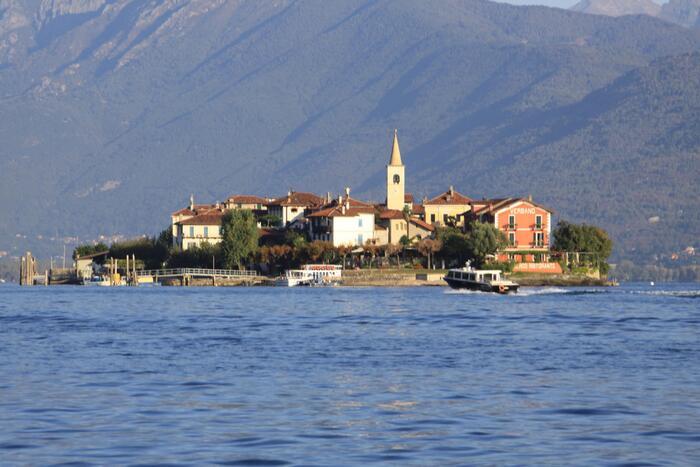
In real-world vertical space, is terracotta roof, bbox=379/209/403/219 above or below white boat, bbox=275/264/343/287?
above

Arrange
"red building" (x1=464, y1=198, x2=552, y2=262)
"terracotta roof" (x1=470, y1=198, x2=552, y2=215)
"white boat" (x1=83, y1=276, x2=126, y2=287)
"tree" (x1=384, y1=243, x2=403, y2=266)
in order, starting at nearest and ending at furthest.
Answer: "red building" (x1=464, y1=198, x2=552, y2=262), "tree" (x1=384, y1=243, x2=403, y2=266), "terracotta roof" (x1=470, y1=198, x2=552, y2=215), "white boat" (x1=83, y1=276, x2=126, y2=287)

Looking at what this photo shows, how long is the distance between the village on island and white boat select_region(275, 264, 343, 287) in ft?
0.28

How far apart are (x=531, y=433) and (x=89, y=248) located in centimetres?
15910

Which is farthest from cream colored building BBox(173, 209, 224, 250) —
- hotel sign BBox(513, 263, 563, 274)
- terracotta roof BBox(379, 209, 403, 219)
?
hotel sign BBox(513, 263, 563, 274)

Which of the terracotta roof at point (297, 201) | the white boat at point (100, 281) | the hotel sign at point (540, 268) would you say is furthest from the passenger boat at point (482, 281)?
the terracotta roof at point (297, 201)

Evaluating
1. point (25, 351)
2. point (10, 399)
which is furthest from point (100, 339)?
point (10, 399)

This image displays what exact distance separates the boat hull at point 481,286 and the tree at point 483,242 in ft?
82.0

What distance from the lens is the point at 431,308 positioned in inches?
3533

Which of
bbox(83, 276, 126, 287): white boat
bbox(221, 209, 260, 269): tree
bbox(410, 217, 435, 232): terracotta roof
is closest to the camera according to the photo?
bbox(221, 209, 260, 269): tree

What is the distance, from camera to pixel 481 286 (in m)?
116

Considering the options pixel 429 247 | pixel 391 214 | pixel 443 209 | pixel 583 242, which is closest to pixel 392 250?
pixel 429 247

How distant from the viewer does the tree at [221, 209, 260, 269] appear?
6275 inches

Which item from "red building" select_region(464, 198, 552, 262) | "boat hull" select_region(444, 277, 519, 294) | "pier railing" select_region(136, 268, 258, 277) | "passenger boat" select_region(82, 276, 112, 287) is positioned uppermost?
"red building" select_region(464, 198, 552, 262)

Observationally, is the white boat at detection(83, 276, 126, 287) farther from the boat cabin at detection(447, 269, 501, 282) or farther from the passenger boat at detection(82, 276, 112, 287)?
the boat cabin at detection(447, 269, 501, 282)
